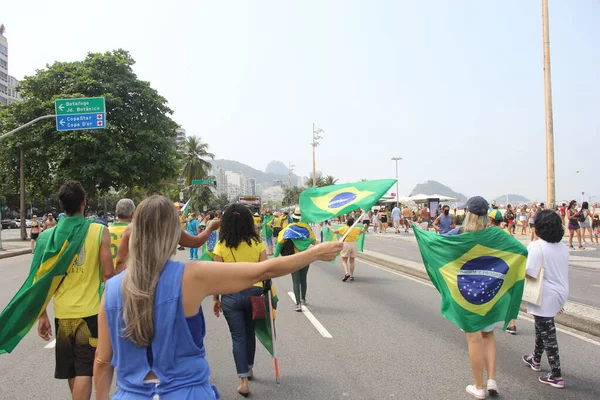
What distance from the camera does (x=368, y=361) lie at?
5.30 meters

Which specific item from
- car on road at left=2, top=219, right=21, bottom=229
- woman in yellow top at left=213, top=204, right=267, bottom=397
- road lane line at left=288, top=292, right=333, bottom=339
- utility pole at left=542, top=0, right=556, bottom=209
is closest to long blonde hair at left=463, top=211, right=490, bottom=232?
woman in yellow top at left=213, top=204, right=267, bottom=397

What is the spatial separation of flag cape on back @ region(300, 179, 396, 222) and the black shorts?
2.03 metres

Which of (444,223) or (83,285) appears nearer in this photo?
(83,285)

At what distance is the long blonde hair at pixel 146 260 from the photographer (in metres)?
2.03

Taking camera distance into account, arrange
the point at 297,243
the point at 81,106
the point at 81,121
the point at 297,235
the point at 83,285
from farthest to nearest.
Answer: the point at 81,121, the point at 81,106, the point at 297,243, the point at 297,235, the point at 83,285

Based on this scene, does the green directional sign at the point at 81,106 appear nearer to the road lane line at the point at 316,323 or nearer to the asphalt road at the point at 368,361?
the asphalt road at the point at 368,361

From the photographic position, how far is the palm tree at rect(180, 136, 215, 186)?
210ft

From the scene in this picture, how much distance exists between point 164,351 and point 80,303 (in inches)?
72.3

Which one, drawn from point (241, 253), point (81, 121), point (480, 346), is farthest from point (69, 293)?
point (81, 121)

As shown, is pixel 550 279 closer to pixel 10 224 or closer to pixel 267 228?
pixel 267 228

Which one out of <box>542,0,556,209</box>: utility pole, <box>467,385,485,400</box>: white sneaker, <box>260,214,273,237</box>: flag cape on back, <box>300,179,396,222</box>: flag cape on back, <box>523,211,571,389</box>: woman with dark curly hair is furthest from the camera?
<box>260,214,273,237</box>: flag cape on back

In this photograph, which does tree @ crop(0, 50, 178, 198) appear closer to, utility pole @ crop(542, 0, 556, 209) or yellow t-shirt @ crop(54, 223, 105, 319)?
utility pole @ crop(542, 0, 556, 209)

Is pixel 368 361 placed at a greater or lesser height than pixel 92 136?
lesser

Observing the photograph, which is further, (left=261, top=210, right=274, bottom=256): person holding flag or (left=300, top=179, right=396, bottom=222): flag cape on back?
(left=261, top=210, right=274, bottom=256): person holding flag
